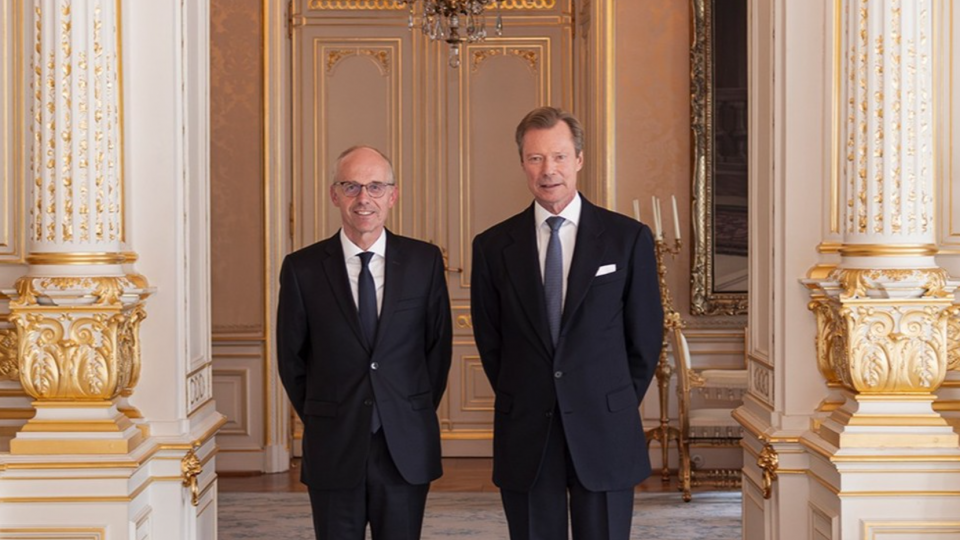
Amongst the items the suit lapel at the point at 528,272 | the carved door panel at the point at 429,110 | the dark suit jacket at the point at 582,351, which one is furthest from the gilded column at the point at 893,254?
the carved door panel at the point at 429,110

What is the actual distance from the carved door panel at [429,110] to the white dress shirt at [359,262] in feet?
15.0

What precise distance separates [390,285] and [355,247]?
0.49ft

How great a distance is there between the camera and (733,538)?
588 cm

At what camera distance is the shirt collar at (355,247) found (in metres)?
3.49

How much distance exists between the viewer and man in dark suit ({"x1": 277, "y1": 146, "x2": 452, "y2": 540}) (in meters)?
3.39

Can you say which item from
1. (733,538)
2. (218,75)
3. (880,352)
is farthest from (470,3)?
(880,352)

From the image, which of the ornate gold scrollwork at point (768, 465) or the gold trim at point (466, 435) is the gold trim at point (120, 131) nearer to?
the ornate gold scrollwork at point (768, 465)

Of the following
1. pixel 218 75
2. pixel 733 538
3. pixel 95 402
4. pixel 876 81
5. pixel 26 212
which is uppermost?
pixel 218 75

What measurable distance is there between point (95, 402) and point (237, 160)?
4.16 m

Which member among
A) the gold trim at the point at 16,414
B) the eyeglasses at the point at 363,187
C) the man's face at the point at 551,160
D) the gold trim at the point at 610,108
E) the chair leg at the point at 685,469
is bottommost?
the chair leg at the point at 685,469

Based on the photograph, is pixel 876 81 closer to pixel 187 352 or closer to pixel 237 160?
pixel 187 352

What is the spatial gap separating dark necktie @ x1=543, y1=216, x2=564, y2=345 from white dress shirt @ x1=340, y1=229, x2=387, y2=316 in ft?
1.56

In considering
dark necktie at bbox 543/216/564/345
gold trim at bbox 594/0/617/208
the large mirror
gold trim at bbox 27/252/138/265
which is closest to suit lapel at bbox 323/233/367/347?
dark necktie at bbox 543/216/564/345

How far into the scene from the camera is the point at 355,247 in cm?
349
